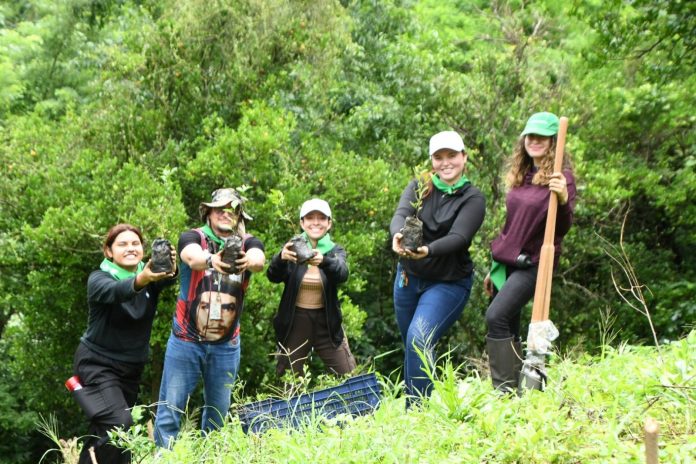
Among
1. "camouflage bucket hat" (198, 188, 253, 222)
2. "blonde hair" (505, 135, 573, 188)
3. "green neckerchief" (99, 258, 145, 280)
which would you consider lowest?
"green neckerchief" (99, 258, 145, 280)

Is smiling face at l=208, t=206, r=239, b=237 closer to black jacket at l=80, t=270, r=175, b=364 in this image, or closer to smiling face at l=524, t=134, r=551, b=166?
black jacket at l=80, t=270, r=175, b=364

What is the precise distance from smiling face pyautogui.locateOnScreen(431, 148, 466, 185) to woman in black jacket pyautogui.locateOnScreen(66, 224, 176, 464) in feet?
5.51

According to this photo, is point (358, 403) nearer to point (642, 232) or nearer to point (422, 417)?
point (422, 417)

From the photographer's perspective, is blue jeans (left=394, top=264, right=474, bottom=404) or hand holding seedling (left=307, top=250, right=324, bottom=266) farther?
hand holding seedling (left=307, top=250, right=324, bottom=266)

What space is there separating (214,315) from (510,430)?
7.23 feet

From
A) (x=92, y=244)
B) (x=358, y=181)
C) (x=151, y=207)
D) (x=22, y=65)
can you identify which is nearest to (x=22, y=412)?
(x=92, y=244)

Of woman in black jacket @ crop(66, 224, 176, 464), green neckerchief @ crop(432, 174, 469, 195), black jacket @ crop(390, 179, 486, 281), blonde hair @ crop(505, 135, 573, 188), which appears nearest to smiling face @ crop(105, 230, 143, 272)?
woman in black jacket @ crop(66, 224, 176, 464)

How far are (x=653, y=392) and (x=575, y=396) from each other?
1.07 feet

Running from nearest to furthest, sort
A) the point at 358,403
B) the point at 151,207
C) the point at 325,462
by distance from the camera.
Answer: the point at 325,462, the point at 358,403, the point at 151,207

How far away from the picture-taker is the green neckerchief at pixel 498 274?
15.6 feet

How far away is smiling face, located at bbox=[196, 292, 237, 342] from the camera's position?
16.2 feet

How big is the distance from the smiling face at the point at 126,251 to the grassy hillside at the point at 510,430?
1.37m

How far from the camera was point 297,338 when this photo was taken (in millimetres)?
5406

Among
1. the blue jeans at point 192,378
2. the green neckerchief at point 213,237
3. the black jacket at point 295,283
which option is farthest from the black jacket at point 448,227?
the blue jeans at point 192,378
